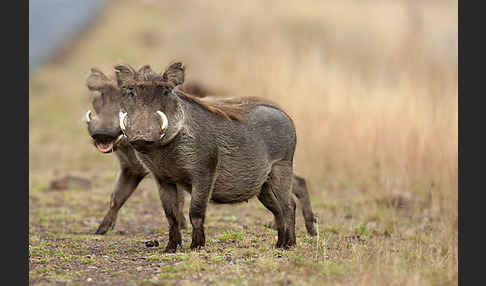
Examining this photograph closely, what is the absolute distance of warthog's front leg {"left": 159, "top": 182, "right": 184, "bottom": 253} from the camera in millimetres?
5453

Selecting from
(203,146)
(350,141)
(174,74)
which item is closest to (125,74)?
(174,74)

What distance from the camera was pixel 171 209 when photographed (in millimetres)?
5449

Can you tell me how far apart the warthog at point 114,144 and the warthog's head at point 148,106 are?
1.03 metres

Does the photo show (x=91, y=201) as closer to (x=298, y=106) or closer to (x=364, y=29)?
(x=298, y=106)

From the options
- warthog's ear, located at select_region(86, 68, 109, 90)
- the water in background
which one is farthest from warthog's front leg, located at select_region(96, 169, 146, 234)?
the water in background

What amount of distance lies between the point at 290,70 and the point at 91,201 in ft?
13.5

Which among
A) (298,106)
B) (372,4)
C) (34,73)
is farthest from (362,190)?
(372,4)

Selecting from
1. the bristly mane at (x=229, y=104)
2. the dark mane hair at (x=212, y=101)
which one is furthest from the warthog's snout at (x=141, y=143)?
the bristly mane at (x=229, y=104)

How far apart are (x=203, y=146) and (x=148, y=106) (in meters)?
0.61

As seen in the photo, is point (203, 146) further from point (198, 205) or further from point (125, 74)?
point (125, 74)

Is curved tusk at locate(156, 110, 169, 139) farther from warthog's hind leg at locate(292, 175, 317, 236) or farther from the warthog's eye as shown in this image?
warthog's hind leg at locate(292, 175, 317, 236)

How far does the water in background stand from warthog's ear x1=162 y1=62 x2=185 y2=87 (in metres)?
14.8

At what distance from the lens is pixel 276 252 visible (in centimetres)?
541

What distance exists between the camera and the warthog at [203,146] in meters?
5.07
